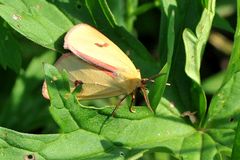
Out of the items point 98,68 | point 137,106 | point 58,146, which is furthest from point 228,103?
point 58,146

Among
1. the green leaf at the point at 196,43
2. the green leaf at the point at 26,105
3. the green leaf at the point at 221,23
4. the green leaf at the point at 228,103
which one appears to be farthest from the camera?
the green leaf at the point at 26,105

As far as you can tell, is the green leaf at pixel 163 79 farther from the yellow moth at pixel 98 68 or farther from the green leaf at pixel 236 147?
the green leaf at pixel 236 147

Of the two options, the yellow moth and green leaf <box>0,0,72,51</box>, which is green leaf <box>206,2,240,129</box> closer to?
the yellow moth

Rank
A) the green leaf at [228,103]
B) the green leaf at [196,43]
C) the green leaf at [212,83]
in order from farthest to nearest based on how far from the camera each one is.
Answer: the green leaf at [212,83], the green leaf at [228,103], the green leaf at [196,43]

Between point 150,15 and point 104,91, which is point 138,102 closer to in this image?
point 150,15

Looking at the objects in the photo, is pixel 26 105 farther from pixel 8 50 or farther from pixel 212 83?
pixel 212 83

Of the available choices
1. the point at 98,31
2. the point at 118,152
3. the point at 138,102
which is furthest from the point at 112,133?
the point at 138,102

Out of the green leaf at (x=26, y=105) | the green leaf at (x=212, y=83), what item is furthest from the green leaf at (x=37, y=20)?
the green leaf at (x=212, y=83)
